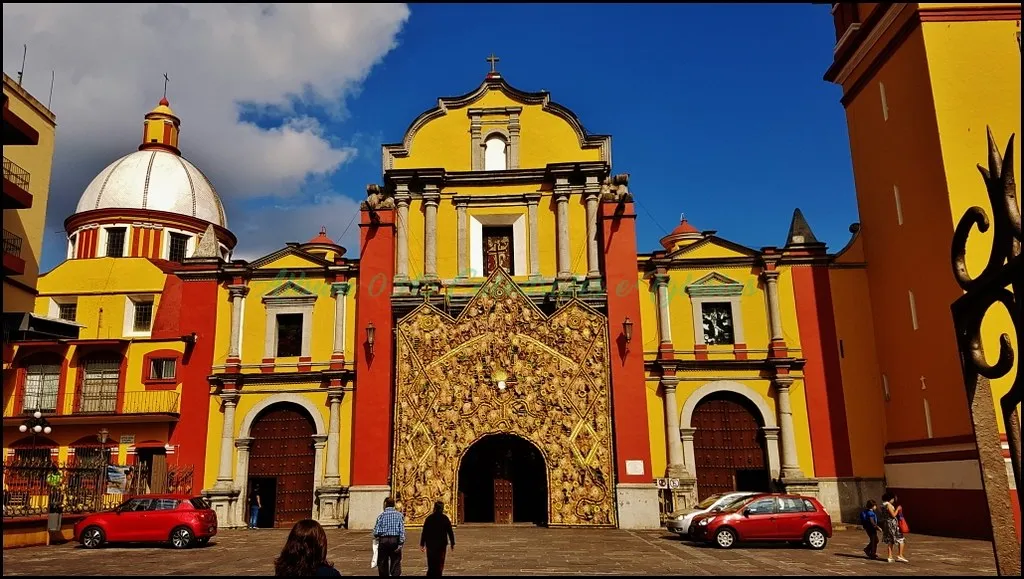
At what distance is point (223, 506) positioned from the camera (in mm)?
23688

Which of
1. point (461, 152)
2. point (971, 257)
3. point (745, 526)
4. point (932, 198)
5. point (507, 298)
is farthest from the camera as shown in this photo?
point (461, 152)

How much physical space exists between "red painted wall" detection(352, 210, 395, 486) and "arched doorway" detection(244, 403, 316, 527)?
227cm

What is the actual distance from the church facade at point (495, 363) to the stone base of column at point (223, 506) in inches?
3.8

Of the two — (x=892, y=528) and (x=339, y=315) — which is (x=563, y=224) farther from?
(x=892, y=528)

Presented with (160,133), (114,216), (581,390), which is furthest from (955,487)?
(160,133)

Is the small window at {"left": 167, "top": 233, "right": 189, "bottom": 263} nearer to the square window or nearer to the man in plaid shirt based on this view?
the square window

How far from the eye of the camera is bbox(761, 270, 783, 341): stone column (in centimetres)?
2509

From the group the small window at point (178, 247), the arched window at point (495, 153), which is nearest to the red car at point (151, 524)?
the arched window at point (495, 153)

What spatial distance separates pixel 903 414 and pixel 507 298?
524 inches

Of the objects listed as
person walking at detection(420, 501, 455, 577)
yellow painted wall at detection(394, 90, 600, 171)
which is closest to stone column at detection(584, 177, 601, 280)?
yellow painted wall at detection(394, 90, 600, 171)

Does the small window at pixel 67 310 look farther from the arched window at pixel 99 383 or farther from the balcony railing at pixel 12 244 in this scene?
the balcony railing at pixel 12 244

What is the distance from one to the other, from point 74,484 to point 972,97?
92.3ft

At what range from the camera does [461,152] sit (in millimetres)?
26906

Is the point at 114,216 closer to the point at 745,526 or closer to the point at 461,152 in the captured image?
the point at 461,152
